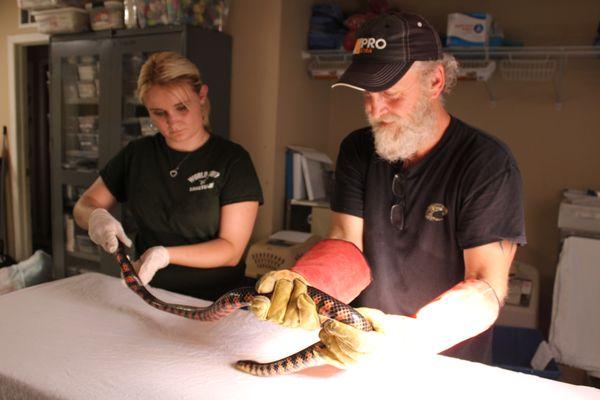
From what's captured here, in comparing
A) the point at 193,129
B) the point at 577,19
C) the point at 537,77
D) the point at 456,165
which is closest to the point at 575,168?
the point at 537,77

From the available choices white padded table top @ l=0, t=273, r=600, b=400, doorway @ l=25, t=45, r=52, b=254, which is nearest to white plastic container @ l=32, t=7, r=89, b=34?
doorway @ l=25, t=45, r=52, b=254

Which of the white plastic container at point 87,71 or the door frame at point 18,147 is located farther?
the door frame at point 18,147

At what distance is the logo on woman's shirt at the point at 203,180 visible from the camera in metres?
1.79

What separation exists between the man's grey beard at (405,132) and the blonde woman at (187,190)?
62cm

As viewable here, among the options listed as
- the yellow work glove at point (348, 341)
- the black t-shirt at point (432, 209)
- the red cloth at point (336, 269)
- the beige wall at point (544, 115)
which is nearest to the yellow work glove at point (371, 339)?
the yellow work glove at point (348, 341)

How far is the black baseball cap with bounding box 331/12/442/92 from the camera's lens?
47.8 inches

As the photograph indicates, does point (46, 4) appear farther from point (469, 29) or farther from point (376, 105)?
point (376, 105)

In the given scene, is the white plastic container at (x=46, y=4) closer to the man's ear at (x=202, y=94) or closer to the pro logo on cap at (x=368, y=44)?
the man's ear at (x=202, y=94)

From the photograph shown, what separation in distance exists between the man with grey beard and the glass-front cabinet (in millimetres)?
1891

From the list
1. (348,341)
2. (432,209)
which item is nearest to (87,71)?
(432,209)

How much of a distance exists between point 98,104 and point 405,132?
292 centimetres

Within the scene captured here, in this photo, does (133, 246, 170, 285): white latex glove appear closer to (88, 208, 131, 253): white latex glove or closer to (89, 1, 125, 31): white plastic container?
(88, 208, 131, 253): white latex glove

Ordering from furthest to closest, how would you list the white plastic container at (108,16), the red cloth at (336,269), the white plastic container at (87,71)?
the white plastic container at (87,71)
the white plastic container at (108,16)
the red cloth at (336,269)

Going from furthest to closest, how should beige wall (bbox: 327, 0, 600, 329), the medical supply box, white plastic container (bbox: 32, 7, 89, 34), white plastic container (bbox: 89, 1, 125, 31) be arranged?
white plastic container (bbox: 32, 7, 89, 34)
white plastic container (bbox: 89, 1, 125, 31)
beige wall (bbox: 327, 0, 600, 329)
the medical supply box
